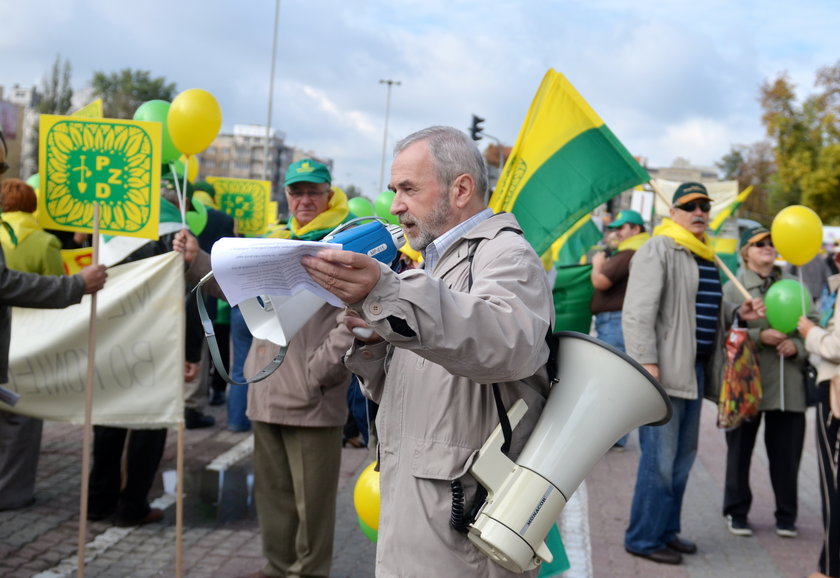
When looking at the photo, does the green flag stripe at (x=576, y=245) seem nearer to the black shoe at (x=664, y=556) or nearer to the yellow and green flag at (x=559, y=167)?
the black shoe at (x=664, y=556)

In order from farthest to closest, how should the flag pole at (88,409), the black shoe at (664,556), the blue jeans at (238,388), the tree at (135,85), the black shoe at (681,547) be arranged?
1. the tree at (135,85)
2. the blue jeans at (238,388)
3. the black shoe at (681,547)
4. the black shoe at (664,556)
5. the flag pole at (88,409)

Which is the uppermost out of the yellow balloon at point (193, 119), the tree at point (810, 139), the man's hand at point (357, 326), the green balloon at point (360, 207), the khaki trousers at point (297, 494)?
the tree at point (810, 139)

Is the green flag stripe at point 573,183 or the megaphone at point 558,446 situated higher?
the green flag stripe at point 573,183

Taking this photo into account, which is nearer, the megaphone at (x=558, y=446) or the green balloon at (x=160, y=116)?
the megaphone at (x=558, y=446)

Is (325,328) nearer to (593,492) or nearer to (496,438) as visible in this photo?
(496,438)

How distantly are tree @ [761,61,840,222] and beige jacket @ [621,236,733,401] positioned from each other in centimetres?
2169

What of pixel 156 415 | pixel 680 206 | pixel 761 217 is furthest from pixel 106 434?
pixel 761 217

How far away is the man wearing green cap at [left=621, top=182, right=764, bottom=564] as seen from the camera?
16.3ft

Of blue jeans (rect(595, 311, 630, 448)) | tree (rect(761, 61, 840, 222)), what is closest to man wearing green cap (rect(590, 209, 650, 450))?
blue jeans (rect(595, 311, 630, 448))

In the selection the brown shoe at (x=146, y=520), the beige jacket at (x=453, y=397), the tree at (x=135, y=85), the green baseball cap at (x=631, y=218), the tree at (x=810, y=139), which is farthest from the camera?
the tree at (x=135, y=85)

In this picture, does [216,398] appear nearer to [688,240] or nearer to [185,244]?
[185,244]

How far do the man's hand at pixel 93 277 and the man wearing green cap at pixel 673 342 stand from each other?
2.88 meters

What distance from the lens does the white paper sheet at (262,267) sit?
184cm

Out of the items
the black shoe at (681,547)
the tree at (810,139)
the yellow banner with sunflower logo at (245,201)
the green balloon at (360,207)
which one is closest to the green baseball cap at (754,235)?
the black shoe at (681,547)
